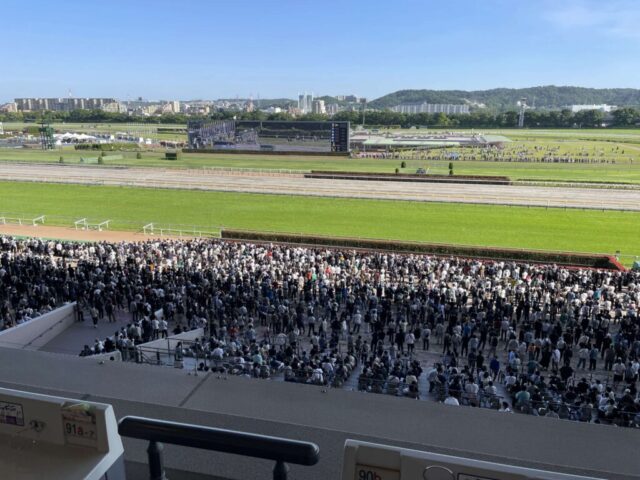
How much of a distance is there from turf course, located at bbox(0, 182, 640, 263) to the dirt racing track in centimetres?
239

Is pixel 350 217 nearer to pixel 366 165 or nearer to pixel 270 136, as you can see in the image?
pixel 366 165

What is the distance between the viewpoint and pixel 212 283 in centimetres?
1764

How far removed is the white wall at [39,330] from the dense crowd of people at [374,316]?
63cm

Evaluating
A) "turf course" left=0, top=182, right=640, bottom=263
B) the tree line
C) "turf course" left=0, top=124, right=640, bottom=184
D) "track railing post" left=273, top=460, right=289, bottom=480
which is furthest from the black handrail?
the tree line

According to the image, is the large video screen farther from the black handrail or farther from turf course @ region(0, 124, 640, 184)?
the black handrail

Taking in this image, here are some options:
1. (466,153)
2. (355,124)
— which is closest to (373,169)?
(466,153)

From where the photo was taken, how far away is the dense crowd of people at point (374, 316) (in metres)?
10.6

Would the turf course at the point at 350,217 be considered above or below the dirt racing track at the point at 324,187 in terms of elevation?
below

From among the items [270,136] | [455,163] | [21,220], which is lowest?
[21,220]

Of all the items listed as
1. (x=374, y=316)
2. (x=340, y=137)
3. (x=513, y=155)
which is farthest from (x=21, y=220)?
(x=513, y=155)

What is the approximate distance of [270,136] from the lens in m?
75.8

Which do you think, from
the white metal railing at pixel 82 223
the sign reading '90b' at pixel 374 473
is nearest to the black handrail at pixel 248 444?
the sign reading '90b' at pixel 374 473

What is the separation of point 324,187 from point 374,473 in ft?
147

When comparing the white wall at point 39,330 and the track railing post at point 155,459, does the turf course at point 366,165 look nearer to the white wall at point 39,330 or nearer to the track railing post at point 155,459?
the white wall at point 39,330
